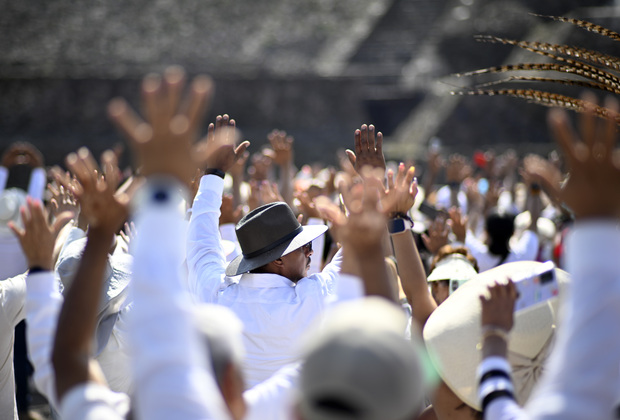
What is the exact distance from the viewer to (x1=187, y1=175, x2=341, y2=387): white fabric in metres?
3.04

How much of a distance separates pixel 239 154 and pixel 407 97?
72.3 feet

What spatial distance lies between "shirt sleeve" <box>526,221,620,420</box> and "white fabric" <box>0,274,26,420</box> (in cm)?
258

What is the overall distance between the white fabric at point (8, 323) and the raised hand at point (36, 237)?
1.32 metres

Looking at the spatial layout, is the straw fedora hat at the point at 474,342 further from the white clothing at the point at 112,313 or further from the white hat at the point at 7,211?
the white hat at the point at 7,211

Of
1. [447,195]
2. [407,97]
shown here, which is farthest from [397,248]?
[407,97]

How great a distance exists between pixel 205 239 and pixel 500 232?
285cm

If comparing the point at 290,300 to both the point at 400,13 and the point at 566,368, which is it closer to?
the point at 566,368

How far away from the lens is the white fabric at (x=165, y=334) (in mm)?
1629

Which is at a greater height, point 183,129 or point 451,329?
point 183,129

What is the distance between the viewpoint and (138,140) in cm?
168

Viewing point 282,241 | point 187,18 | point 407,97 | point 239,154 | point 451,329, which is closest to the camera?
point 451,329

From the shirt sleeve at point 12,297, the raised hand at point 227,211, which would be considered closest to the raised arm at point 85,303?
the shirt sleeve at point 12,297

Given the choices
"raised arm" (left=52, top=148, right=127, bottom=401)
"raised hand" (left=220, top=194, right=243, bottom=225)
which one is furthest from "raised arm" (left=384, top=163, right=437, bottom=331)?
"raised hand" (left=220, top=194, right=243, bottom=225)

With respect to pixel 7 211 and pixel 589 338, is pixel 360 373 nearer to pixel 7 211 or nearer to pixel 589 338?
pixel 589 338
